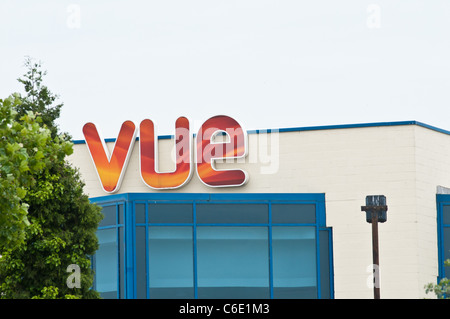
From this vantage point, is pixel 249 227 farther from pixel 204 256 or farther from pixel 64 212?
pixel 64 212

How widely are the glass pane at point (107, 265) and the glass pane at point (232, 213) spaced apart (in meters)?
3.09

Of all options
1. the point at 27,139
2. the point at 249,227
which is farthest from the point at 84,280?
the point at 249,227

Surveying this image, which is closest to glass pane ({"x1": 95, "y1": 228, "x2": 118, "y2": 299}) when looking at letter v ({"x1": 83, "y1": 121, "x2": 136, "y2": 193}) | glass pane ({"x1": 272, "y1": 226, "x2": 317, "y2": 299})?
letter v ({"x1": 83, "y1": 121, "x2": 136, "y2": 193})

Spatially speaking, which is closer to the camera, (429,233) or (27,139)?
(27,139)

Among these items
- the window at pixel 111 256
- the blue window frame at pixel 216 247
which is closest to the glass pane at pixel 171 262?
the blue window frame at pixel 216 247

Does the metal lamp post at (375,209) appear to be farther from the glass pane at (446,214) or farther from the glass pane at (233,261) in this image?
the glass pane at (446,214)

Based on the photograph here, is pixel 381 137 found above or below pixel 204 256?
above

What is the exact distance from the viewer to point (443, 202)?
104 feet

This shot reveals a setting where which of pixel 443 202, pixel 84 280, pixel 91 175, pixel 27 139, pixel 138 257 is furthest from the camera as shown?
pixel 91 175

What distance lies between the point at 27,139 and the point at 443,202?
60.3 feet

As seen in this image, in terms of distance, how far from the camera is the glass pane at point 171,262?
29734 millimetres

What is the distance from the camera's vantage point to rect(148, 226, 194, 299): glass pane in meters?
29.7

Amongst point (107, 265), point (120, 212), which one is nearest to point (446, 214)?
point (120, 212)
